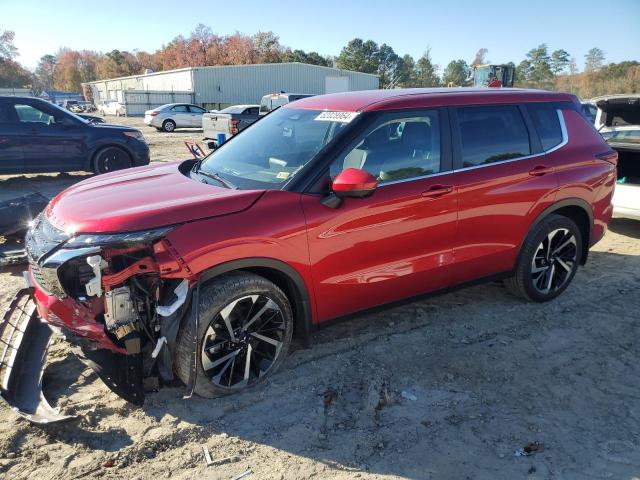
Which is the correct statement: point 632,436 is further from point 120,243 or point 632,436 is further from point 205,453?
point 120,243

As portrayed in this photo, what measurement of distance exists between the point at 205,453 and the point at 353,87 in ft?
164

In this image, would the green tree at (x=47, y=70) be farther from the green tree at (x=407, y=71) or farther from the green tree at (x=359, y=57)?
the green tree at (x=407, y=71)

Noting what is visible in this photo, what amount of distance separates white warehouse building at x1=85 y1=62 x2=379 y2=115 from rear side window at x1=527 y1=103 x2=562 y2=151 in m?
41.0

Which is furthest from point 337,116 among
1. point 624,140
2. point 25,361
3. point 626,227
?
point 626,227

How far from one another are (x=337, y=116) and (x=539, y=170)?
6.13 feet

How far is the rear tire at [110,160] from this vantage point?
10.2 metres

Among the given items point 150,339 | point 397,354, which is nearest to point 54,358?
point 150,339

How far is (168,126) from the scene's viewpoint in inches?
1007

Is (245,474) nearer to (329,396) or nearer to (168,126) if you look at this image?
(329,396)

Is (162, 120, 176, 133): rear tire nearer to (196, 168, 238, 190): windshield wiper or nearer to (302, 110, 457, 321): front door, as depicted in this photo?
(196, 168, 238, 190): windshield wiper

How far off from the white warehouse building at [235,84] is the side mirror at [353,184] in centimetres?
4154

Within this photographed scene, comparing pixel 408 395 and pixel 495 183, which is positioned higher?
pixel 495 183

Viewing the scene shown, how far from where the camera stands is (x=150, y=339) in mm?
2912

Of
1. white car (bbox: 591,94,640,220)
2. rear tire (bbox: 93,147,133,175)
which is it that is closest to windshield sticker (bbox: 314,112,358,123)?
white car (bbox: 591,94,640,220)
